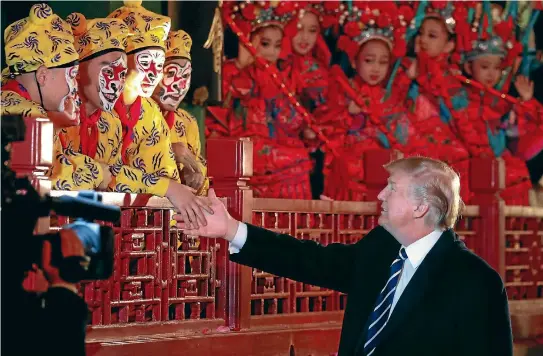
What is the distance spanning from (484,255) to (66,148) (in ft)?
11.3

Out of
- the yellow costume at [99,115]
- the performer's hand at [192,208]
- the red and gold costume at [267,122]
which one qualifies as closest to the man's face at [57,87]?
the yellow costume at [99,115]

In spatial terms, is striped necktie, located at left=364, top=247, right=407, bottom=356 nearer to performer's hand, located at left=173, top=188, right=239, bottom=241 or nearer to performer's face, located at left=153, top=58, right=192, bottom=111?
performer's hand, located at left=173, top=188, right=239, bottom=241

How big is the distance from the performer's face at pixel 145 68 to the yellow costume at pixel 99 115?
228 millimetres

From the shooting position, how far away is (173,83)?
22.4 ft

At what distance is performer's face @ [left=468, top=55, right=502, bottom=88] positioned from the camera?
11.1 metres

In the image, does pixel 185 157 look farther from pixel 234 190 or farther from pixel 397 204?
pixel 397 204

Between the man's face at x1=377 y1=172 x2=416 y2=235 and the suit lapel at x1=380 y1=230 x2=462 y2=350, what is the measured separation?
179 mm

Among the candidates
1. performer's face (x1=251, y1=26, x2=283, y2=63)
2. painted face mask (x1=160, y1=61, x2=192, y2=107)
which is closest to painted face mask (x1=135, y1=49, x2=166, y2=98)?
painted face mask (x1=160, y1=61, x2=192, y2=107)

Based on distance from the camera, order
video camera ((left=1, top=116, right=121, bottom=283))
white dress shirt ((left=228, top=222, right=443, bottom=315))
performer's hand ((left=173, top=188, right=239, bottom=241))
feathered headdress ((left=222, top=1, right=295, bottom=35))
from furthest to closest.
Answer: feathered headdress ((left=222, top=1, right=295, bottom=35)) < performer's hand ((left=173, top=188, right=239, bottom=241)) < white dress shirt ((left=228, top=222, right=443, bottom=315)) < video camera ((left=1, top=116, right=121, bottom=283))

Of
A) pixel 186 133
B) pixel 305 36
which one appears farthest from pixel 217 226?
pixel 305 36

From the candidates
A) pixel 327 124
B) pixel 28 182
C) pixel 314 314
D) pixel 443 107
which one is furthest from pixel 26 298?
pixel 443 107

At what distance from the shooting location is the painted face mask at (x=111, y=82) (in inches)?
A: 233

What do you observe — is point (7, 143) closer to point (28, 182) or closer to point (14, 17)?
point (28, 182)

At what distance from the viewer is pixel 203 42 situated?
27.9ft
